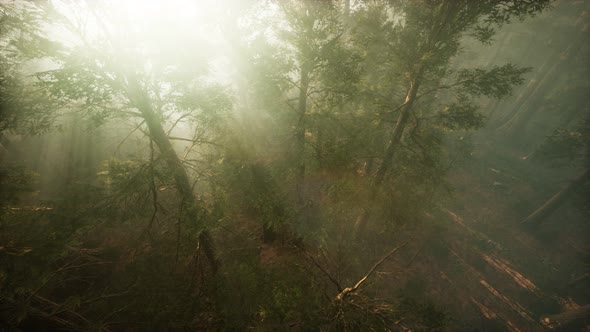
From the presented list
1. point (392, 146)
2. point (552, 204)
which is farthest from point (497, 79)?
point (552, 204)

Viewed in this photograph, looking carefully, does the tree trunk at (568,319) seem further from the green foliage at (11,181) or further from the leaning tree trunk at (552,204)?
the green foliage at (11,181)

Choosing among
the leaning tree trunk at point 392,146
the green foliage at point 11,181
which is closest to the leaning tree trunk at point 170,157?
the green foliage at point 11,181

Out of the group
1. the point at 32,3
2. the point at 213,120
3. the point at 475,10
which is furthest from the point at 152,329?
the point at 475,10

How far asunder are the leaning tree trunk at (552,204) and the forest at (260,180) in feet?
0.47

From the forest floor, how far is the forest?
0.12 metres

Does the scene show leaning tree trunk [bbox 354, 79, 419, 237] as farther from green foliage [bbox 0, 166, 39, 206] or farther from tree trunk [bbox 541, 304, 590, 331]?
tree trunk [bbox 541, 304, 590, 331]

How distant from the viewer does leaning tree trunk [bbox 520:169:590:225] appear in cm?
1686

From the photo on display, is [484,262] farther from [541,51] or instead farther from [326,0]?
[541,51]

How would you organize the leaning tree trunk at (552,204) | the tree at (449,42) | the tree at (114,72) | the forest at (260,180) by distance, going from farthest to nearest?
the leaning tree trunk at (552,204) < the tree at (449,42) < the forest at (260,180) < the tree at (114,72)

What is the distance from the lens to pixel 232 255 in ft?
33.1

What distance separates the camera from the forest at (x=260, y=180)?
17.0 ft

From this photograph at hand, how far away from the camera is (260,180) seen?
29.4 feet

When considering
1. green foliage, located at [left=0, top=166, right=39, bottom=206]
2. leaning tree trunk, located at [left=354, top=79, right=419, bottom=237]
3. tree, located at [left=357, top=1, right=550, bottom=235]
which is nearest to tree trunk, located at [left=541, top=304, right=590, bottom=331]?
leaning tree trunk, located at [left=354, top=79, right=419, bottom=237]

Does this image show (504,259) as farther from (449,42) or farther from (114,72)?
(114,72)
